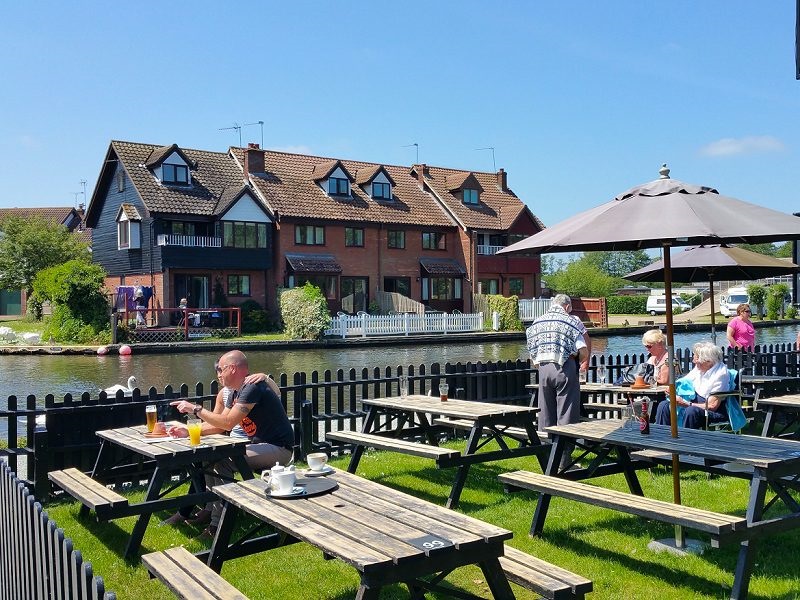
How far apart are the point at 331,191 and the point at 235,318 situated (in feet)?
35.4

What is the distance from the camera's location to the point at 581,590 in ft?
12.4

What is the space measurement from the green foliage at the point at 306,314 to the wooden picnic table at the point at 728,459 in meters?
28.4

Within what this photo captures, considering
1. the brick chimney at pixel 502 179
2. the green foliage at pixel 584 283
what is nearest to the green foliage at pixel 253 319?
the brick chimney at pixel 502 179

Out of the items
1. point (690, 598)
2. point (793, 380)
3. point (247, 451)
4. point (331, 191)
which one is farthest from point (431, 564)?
point (331, 191)

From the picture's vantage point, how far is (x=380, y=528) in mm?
3787

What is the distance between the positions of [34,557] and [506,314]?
39431mm

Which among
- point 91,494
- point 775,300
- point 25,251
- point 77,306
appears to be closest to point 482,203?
point 775,300

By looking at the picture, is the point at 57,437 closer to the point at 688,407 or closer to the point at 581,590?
the point at 581,590

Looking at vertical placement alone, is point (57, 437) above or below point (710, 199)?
below

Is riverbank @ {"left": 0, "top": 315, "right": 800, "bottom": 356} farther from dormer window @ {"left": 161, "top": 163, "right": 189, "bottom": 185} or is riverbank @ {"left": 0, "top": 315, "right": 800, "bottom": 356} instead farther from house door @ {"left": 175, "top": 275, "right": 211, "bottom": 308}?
dormer window @ {"left": 161, "top": 163, "right": 189, "bottom": 185}

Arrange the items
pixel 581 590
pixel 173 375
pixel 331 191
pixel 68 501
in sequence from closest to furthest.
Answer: pixel 581 590 → pixel 68 501 → pixel 173 375 → pixel 331 191

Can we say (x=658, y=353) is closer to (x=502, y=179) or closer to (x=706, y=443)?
(x=706, y=443)

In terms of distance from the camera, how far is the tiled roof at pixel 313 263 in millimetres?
42162

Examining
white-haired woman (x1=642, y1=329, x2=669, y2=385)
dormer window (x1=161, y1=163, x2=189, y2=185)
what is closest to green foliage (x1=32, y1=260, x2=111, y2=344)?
dormer window (x1=161, y1=163, x2=189, y2=185)
